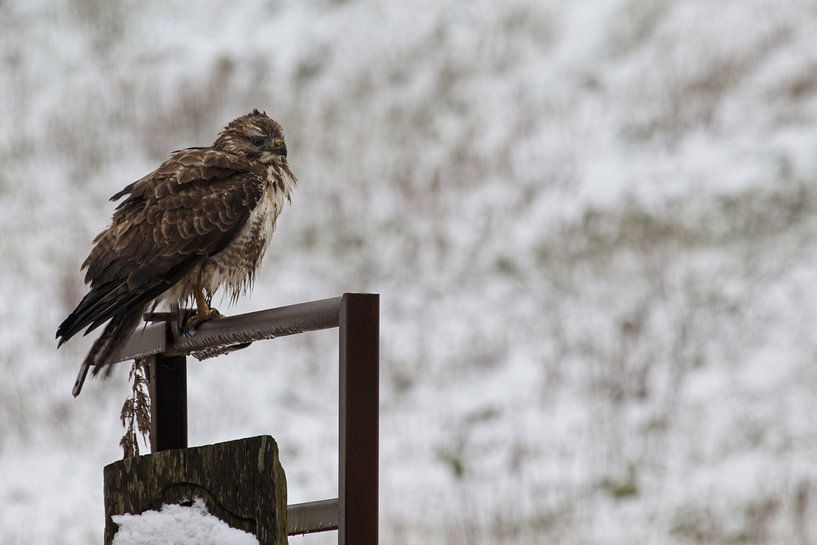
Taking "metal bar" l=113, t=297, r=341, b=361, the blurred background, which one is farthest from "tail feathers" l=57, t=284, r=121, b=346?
the blurred background

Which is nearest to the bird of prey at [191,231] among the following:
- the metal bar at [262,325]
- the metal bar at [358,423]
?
the metal bar at [262,325]

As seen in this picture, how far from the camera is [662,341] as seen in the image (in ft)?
30.9

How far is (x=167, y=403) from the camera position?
130 inches

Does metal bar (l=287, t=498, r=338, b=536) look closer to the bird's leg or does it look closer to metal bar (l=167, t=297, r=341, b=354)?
metal bar (l=167, t=297, r=341, b=354)

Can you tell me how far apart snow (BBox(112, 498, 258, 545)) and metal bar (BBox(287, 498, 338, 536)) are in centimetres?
10

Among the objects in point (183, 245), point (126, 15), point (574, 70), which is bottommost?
point (183, 245)

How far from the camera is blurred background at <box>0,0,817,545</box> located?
832 centimetres

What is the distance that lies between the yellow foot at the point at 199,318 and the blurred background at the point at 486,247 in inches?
164

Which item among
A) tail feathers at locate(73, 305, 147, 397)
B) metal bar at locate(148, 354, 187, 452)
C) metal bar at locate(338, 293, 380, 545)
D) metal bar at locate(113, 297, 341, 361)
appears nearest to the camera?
metal bar at locate(338, 293, 380, 545)

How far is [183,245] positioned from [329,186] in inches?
330

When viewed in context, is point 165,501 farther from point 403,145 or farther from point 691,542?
A: point 403,145

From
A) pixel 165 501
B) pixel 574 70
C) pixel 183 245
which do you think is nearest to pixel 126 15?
pixel 574 70

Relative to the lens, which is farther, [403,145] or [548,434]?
[403,145]

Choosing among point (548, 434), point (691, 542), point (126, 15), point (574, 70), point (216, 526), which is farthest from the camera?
point (126, 15)
